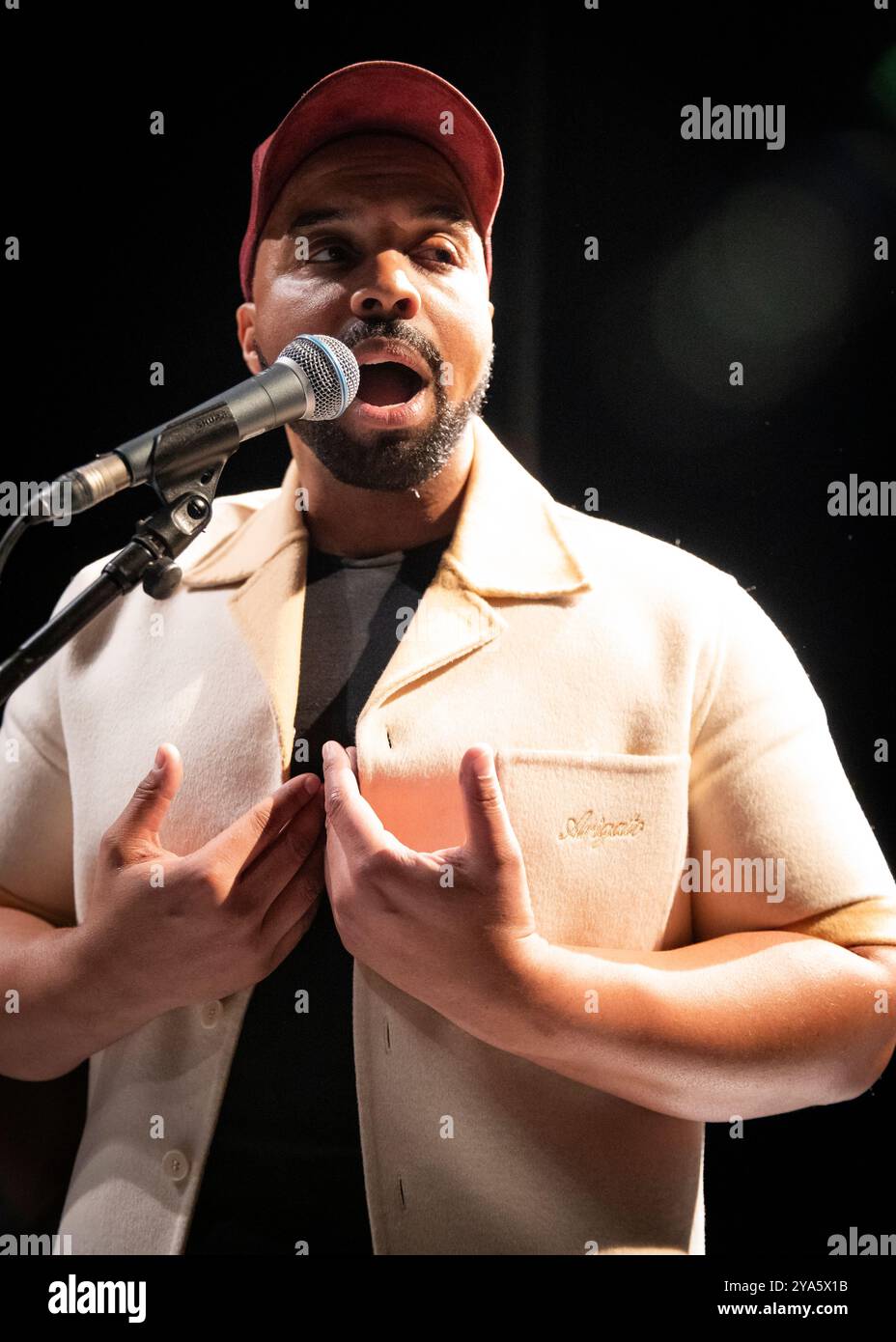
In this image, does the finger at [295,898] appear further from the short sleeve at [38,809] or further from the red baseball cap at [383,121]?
the red baseball cap at [383,121]

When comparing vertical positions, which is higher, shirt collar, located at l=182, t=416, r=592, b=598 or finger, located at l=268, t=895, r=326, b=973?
shirt collar, located at l=182, t=416, r=592, b=598

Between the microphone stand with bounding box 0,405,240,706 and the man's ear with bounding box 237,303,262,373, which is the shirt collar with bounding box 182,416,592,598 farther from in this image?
the microphone stand with bounding box 0,405,240,706

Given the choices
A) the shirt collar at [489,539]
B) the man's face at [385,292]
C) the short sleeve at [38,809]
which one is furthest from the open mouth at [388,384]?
the short sleeve at [38,809]

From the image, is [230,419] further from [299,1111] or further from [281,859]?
[299,1111]

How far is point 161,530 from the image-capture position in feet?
4.40

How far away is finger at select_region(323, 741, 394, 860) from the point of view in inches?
59.8

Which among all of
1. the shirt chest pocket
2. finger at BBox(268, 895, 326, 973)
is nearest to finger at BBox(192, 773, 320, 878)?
finger at BBox(268, 895, 326, 973)

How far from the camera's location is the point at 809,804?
1.65 m

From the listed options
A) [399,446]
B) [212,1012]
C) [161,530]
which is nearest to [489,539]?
[399,446]

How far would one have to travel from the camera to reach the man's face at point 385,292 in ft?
5.71

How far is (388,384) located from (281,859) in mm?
705

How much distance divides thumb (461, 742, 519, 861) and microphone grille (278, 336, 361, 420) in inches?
17.9
